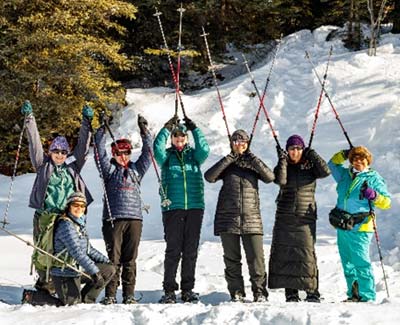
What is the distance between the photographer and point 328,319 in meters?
4.18

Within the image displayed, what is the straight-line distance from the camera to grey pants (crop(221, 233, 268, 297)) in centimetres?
598

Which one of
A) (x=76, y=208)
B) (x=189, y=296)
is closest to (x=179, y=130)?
(x=76, y=208)

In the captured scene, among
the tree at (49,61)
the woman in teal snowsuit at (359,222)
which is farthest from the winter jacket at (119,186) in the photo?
the tree at (49,61)

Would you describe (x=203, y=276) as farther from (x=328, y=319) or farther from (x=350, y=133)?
(x=350, y=133)

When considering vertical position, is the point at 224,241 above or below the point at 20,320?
above

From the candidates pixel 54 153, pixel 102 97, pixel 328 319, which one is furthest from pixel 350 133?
pixel 328 319

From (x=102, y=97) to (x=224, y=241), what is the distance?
27.5ft

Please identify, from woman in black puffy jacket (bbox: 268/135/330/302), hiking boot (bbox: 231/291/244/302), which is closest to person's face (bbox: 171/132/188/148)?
woman in black puffy jacket (bbox: 268/135/330/302)

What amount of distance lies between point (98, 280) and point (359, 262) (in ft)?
8.91

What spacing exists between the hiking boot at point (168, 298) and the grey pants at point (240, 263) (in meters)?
0.64

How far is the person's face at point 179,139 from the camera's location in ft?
20.8

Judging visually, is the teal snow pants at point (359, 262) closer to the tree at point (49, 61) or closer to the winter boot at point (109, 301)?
the winter boot at point (109, 301)

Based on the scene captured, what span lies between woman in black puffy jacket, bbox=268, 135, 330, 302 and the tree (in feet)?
27.1

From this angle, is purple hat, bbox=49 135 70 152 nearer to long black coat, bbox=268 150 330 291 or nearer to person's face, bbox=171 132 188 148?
person's face, bbox=171 132 188 148
